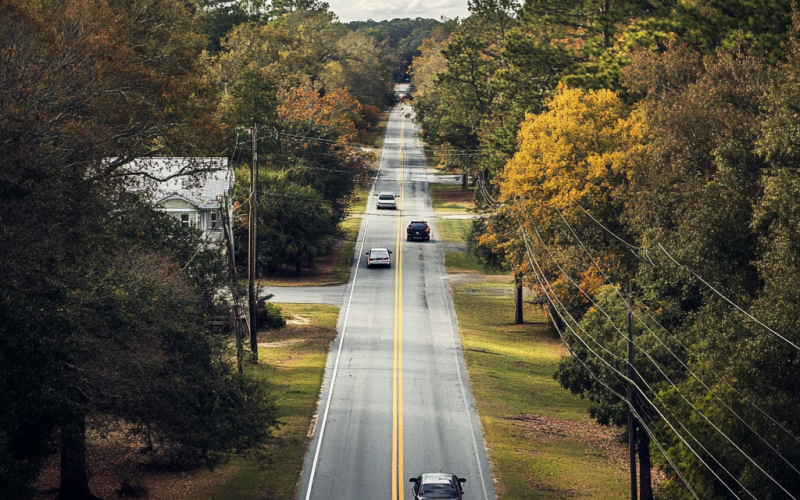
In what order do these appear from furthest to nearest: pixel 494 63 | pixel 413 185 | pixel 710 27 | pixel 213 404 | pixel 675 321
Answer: pixel 413 185, pixel 494 63, pixel 710 27, pixel 675 321, pixel 213 404

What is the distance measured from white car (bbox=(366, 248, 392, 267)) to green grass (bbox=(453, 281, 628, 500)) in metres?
6.76

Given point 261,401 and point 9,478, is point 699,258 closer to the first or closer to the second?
point 261,401

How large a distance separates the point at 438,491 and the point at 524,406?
12.6 metres

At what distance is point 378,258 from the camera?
6088 cm

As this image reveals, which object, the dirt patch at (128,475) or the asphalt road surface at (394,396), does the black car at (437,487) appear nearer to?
the asphalt road surface at (394,396)

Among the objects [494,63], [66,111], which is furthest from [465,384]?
[494,63]

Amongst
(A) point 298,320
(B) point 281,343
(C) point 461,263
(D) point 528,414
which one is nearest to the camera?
(D) point 528,414

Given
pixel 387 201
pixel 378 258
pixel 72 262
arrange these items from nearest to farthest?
pixel 72 262
pixel 378 258
pixel 387 201

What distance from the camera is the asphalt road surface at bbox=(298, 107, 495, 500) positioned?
26.7 metres

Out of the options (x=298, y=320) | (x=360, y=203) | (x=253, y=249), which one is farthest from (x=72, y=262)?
(x=360, y=203)

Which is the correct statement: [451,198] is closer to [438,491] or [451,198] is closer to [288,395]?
[288,395]

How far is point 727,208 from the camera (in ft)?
75.4

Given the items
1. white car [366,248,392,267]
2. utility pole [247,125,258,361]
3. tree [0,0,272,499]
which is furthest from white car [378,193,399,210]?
tree [0,0,272,499]

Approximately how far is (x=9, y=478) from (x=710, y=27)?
103ft
